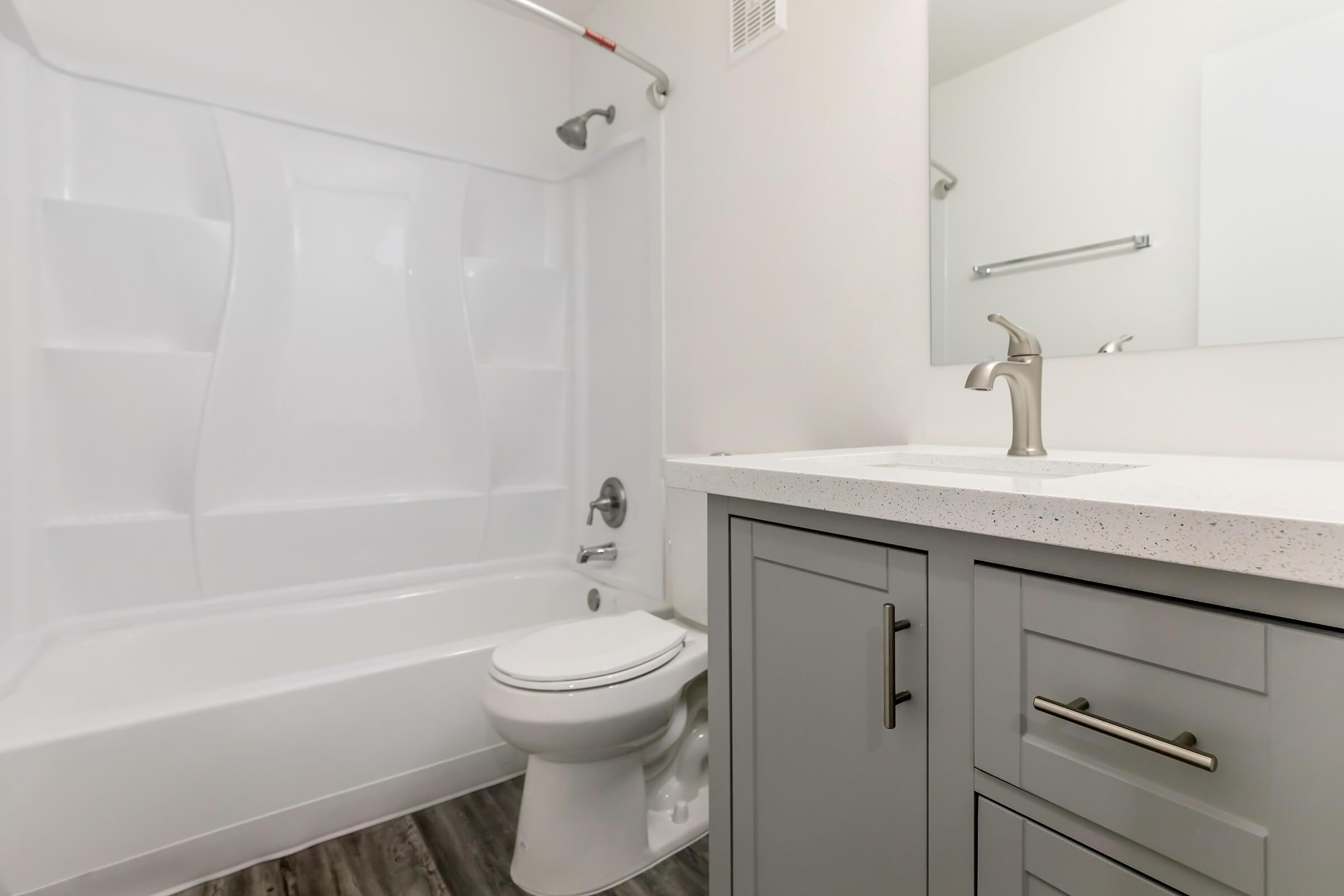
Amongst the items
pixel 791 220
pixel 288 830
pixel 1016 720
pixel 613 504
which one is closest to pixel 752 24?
pixel 791 220

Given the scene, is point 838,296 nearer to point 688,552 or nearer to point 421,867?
point 688,552

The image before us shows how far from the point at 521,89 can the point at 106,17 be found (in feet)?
4.09

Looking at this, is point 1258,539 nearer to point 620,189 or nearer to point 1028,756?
point 1028,756

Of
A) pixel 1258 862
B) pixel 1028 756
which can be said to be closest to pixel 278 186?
pixel 1028 756

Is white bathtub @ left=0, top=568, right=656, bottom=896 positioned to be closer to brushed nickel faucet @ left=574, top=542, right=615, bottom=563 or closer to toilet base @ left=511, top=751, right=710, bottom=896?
brushed nickel faucet @ left=574, top=542, right=615, bottom=563

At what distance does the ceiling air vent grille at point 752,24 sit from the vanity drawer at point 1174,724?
1.52 metres

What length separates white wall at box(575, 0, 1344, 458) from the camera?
38.9 inches

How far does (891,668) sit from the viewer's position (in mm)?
729

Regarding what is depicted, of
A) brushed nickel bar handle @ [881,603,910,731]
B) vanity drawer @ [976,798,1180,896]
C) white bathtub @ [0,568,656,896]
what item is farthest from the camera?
white bathtub @ [0,568,656,896]

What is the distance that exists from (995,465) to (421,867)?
145 cm

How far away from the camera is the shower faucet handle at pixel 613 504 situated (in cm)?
235

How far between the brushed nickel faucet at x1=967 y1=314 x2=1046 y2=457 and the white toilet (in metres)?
0.86

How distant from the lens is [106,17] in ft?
6.13

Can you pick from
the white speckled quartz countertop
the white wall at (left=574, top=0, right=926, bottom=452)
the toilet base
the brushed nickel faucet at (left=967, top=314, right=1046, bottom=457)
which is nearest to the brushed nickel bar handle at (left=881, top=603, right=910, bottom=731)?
the white speckled quartz countertop
